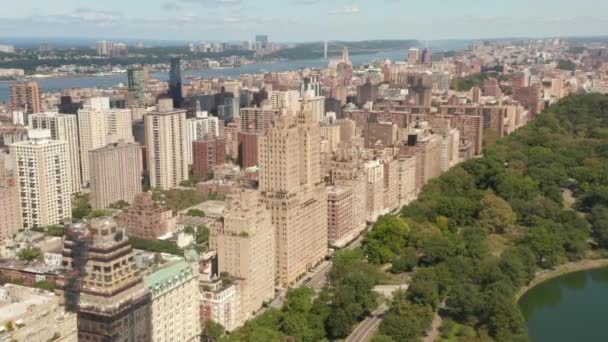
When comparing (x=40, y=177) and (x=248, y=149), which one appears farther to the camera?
(x=248, y=149)

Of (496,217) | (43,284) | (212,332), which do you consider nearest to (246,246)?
(212,332)

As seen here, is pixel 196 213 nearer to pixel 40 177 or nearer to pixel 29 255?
pixel 40 177

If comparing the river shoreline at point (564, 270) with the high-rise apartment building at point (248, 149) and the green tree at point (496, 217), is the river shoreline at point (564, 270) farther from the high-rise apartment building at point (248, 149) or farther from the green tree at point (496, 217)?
the high-rise apartment building at point (248, 149)

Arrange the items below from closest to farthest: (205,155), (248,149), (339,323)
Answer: (339,323)
(205,155)
(248,149)

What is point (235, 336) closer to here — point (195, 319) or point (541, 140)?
point (195, 319)

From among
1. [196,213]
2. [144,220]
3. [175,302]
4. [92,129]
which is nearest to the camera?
[175,302]

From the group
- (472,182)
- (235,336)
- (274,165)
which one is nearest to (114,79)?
(472,182)

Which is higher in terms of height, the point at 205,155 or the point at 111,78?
the point at 111,78

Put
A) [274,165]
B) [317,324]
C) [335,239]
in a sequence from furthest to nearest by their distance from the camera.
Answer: [335,239] < [274,165] < [317,324]
